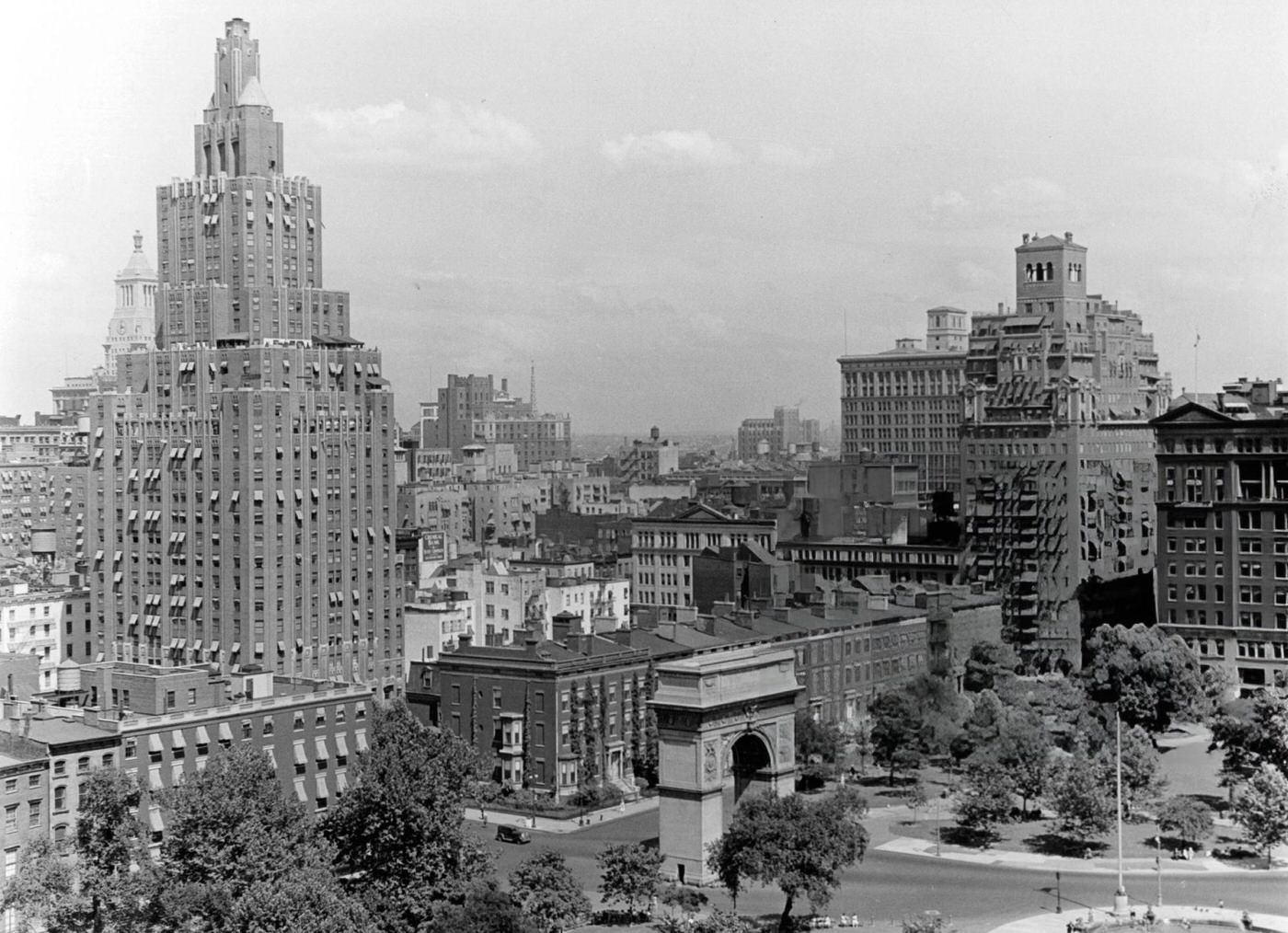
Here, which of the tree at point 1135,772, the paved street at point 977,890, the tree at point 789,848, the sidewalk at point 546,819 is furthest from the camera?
the sidewalk at point 546,819

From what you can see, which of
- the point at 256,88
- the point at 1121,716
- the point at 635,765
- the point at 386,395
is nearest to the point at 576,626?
the point at 635,765

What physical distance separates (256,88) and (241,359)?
23250mm

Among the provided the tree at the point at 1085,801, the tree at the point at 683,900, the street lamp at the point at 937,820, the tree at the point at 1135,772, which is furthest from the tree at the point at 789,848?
the tree at the point at 1135,772

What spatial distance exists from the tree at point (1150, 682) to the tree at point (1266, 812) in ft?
117

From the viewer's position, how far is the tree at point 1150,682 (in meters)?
147

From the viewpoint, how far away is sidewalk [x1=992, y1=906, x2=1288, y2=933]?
92.6 m

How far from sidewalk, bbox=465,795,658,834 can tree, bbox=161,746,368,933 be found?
30.7 m

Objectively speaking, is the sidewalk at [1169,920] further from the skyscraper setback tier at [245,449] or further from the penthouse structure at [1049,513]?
the penthouse structure at [1049,513]

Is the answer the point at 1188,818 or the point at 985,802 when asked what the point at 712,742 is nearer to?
the point at 985,802

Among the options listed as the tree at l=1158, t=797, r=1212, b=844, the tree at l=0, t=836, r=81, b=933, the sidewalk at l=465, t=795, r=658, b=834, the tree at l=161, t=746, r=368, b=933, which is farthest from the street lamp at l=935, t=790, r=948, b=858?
the tree at l=0, t=836, r=81, b=933

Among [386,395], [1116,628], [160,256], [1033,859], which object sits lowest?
[1033,859]

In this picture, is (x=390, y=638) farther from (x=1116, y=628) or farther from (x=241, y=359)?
(x=1116, y=628)

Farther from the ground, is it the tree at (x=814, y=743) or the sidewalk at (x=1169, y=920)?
the tree at (x=814, y=743)

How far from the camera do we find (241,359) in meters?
148
